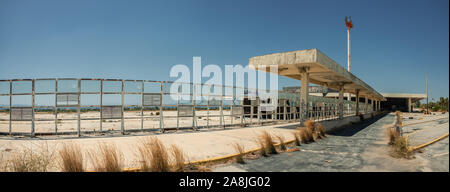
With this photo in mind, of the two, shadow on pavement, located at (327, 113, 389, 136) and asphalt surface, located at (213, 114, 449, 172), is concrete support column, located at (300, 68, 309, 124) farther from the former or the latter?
asphalt surface, located at (213, 114, 449, 172)

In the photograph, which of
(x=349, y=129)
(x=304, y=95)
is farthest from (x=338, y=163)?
(x=349, y=129)

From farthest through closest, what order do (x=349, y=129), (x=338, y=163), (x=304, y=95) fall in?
(x=304, y=95) < (x=349, y=129) < (x=338, y=163)

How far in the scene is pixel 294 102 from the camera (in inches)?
989

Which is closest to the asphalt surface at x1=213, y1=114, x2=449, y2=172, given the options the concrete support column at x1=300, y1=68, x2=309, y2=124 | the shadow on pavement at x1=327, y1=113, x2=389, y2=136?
the shadow on pavement at x1=327, y1=113, x2=389, y2=136

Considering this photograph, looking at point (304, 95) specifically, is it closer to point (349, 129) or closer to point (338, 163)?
point (349, 129)

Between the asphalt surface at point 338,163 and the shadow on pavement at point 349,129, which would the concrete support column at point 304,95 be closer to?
the shadow on pavement at point 349,129

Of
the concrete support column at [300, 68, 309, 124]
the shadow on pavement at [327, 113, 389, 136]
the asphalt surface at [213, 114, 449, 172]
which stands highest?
the concrete support column at [300, 68, 309, 124]

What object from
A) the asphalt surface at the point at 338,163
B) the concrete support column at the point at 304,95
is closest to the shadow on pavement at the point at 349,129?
the concrete support column at the point at 304,95

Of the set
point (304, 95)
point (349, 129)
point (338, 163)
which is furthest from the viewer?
point (304, 95)

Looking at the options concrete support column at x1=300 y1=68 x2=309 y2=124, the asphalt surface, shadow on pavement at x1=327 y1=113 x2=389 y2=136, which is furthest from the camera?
concrete support column at x1=300 y1=68 x2=309 y2=124

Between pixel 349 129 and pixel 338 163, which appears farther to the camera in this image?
pixel 349 129

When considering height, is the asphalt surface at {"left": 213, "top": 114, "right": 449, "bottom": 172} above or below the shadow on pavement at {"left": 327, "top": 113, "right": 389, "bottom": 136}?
above

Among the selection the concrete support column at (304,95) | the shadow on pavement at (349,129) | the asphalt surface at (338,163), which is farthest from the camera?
the concrete support column at (304,95)
